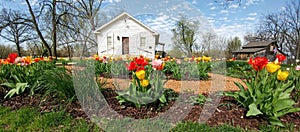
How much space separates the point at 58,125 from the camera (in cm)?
191

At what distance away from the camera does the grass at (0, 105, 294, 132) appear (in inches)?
70.5

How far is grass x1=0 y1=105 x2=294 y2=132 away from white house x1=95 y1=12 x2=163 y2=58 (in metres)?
1.38

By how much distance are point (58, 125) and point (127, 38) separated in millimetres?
1651

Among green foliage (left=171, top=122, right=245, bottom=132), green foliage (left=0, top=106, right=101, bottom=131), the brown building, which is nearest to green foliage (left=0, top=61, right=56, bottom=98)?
green foliage (left=0, top=106, right=101, bottom=131)

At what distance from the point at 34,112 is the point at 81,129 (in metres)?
0.91

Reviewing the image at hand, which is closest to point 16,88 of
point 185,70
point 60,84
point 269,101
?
point 60,84

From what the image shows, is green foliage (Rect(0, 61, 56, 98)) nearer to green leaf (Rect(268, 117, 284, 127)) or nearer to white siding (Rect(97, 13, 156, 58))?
white siding (Rect(97, 13, 156, 58))

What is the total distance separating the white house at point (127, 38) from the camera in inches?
104

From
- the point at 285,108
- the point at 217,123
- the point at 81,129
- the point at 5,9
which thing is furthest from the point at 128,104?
the point at 5,9

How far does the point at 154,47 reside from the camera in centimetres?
275

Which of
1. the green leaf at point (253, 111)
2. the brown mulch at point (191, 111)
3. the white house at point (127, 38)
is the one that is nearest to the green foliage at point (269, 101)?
the green leaf at point (253, 111)

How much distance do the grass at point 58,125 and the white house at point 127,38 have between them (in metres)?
1.38

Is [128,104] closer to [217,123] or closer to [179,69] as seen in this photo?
[217,123]

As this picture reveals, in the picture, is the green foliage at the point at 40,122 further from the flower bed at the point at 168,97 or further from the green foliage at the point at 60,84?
the green foliage at the point at 60,84
